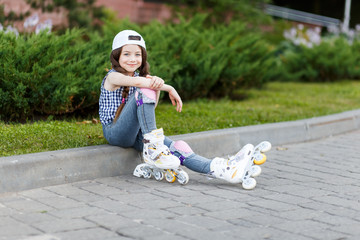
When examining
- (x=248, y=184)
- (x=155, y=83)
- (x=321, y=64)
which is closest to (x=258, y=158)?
(x=248, y=184)

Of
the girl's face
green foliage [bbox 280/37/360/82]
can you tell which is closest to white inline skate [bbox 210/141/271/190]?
the girl's face

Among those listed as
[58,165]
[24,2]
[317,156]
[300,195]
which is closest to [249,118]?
[317,156]

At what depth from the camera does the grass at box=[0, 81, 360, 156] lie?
4438mm

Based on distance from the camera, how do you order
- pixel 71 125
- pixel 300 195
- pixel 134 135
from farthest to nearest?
pixel 71 125
pixel 134 135
pixel 300 195

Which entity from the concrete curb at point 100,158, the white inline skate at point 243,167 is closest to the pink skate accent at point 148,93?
the concrete curb at point 100,158

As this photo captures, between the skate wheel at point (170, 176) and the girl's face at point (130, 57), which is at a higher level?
the girl's face at point (130, 57)

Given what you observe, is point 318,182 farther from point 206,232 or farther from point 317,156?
point 206,232

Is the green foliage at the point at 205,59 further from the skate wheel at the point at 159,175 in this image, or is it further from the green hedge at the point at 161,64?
the skate wheel at the point at 159,175

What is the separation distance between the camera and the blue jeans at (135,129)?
4.07m

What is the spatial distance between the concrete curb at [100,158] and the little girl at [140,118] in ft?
0.50

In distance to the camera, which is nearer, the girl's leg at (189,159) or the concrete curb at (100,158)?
the concrete curb at (100,158)

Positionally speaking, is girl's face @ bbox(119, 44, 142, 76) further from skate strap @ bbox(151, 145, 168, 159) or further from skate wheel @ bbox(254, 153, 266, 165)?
skate wheel @ bbox(254, 153, 266, 165)

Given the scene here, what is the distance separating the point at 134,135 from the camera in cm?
423

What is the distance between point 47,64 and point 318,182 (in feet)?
9.08
